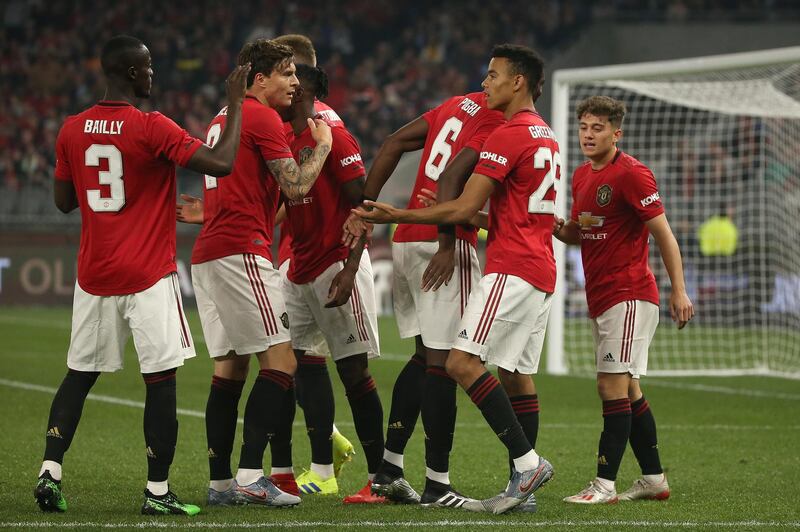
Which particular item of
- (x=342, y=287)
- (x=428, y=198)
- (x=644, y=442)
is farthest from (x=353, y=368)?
(x=644, y=442)

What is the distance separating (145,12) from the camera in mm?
30781

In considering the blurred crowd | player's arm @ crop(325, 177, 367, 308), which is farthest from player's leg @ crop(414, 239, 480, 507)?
the blurred crowd

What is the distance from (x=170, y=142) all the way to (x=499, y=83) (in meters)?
1.53

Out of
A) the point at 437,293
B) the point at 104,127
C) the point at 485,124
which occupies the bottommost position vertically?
the point at 437,293

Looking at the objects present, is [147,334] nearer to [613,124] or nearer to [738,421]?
[613,124]

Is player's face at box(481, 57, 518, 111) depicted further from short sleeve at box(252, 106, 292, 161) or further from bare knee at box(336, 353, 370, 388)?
bare knee at box(336, 353, 370, 388)

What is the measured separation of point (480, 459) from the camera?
774cm

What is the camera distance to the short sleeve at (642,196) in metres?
6.31

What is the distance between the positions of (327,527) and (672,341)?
1285 centimetres

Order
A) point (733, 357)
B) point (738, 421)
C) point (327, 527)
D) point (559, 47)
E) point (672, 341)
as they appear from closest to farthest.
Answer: point (327, 527)
point (738, 421)
point (733, 357)
point (672, 341)
point (559, 47)

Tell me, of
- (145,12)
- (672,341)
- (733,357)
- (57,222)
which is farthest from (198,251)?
(145,12)

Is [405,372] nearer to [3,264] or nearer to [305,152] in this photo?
[305,152]

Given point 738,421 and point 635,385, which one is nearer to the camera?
point 635,385

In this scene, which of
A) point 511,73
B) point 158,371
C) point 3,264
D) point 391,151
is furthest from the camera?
point 3,264
